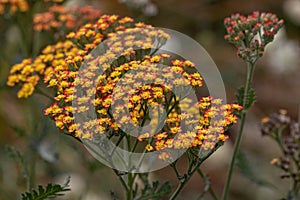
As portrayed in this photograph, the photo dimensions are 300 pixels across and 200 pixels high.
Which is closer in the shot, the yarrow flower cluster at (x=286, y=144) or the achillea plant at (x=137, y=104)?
the achillea plant at (x=137, y=104)

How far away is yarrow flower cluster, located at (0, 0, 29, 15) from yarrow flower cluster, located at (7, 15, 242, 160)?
0.67 m

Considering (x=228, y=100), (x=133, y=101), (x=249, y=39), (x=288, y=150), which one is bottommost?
(x=133, y=101)

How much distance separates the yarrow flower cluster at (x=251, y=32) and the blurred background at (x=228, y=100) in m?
0.43

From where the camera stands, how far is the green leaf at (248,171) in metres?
1.83

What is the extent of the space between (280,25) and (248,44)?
0.12 meters

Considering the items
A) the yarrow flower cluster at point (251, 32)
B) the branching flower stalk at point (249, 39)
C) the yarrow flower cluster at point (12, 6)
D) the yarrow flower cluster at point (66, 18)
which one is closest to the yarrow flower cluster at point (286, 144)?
the branching flower stalk at point (249, 39)

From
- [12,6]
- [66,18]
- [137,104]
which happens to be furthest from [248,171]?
[12,6]

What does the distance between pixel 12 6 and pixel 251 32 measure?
0.97 meters

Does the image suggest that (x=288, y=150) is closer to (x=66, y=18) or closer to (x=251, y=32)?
(x=251, y=32)

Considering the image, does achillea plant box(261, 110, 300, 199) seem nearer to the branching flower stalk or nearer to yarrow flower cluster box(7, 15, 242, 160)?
the branching flower stalk

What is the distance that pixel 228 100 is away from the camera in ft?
14.7

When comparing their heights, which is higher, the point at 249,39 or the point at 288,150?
the point at 249,39

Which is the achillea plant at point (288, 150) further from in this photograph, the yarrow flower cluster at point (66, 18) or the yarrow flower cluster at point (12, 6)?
the yarrow flower cluster at point (12, 6)

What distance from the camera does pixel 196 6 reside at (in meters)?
4.95
